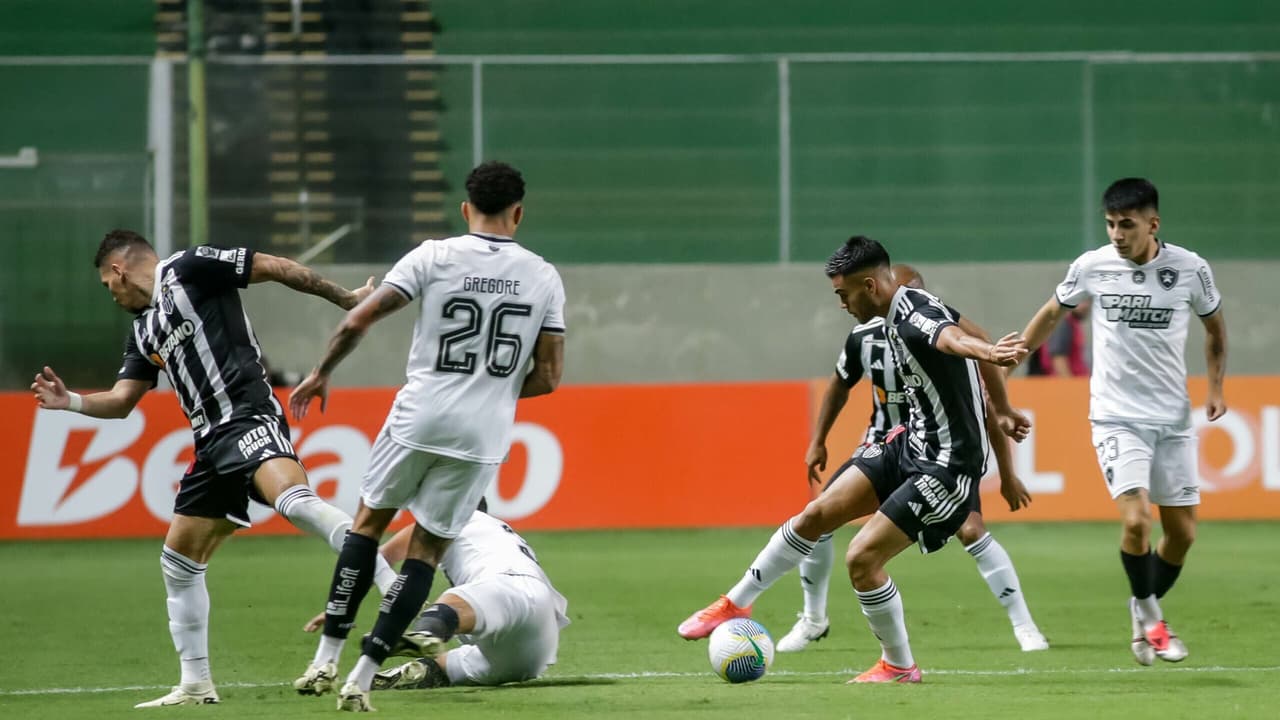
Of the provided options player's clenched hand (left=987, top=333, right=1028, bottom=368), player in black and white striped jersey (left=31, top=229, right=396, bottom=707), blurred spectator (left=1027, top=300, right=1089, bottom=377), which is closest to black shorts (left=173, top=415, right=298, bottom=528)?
player in black and white striped jersey (left=31, top=229, right=396, bottom=707)

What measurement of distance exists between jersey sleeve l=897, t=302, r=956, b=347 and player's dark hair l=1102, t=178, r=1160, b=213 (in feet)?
4.76

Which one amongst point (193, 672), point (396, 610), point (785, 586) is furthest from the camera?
point (785, 586)

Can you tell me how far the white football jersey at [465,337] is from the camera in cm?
624

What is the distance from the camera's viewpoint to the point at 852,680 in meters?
7.20

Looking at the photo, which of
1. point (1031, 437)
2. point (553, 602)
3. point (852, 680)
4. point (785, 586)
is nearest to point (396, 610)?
point (553, 602)

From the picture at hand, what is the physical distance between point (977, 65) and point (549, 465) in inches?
283

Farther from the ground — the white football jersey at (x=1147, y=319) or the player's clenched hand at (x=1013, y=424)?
the white football jersey at (x=1147, y=319)

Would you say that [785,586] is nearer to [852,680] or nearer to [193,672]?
[852,680]

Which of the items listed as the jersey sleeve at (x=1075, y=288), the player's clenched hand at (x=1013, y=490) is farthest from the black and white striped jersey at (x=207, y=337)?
the jersey sleeve at (x=1075, y=288)

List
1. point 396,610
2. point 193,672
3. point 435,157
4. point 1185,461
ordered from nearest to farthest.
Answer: point 396,610
point 193,672
point 1185,461
point 435,157

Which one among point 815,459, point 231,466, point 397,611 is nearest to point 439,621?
point 397,611

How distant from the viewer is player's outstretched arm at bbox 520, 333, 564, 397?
6.43 m

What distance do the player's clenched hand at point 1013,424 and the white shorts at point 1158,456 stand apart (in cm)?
80

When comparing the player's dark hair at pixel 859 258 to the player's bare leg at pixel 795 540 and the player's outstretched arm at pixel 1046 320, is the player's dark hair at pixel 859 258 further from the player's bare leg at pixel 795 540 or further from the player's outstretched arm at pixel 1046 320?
the player's outstretched arm at pixel 1046 320
